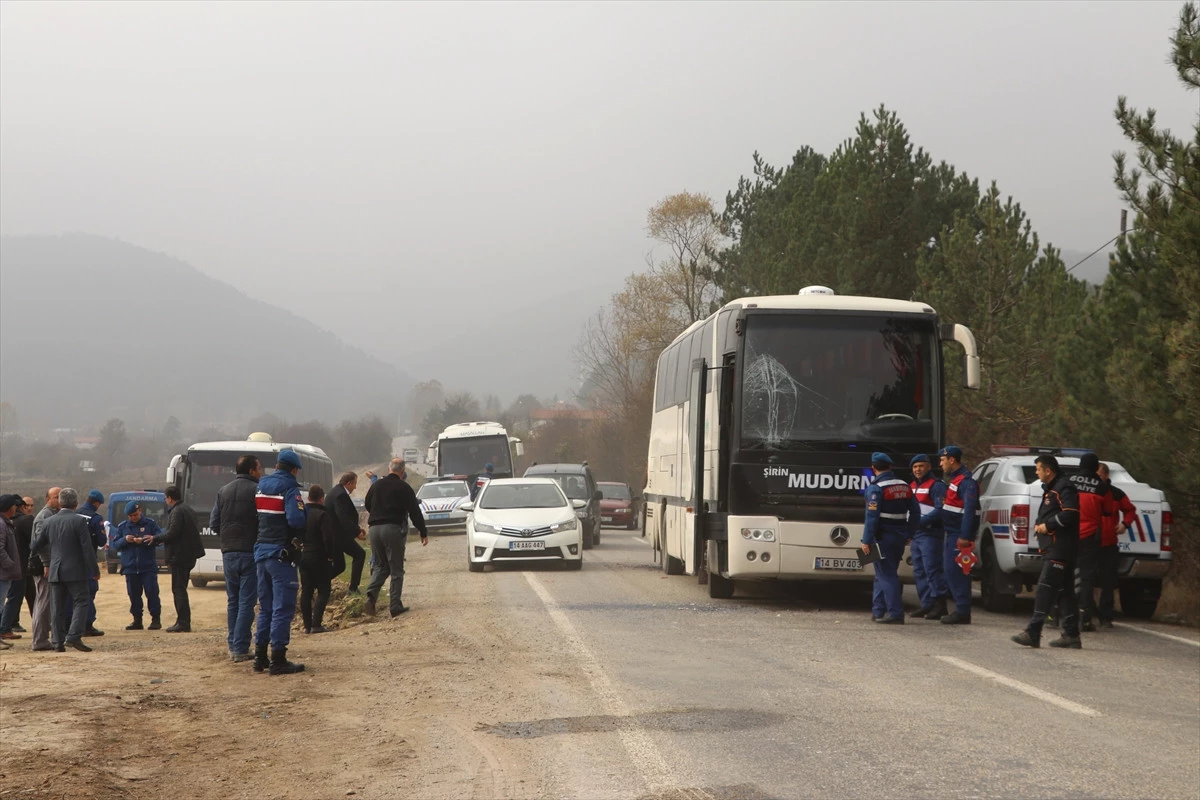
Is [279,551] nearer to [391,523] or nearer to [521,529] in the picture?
[391,523]

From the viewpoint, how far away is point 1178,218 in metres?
14.5

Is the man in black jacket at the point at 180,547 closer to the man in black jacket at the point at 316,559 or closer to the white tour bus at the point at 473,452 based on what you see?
the man in black jacket at the point at 316,559

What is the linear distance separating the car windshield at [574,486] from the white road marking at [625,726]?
57.5 feet

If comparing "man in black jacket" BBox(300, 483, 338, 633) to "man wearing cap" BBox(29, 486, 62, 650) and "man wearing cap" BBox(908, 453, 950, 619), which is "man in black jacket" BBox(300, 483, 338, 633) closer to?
"man wearing cap" BBox(29, 486, 62, 650)

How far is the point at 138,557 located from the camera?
18.5 meters

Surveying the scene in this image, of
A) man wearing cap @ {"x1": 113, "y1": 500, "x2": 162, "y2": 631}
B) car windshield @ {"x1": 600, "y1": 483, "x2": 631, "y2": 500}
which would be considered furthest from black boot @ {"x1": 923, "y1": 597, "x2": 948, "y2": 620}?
car windshield @ {"x1": 600, "y1": 483, "x2": 631, "y2": 500}

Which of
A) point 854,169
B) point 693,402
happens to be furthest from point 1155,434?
point 854,169

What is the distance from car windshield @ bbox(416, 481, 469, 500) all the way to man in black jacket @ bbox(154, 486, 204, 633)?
1835cm

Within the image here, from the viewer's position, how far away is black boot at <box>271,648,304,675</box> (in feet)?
37.9

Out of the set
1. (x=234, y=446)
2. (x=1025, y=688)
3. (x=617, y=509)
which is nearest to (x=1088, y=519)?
(x=1025, y=688)

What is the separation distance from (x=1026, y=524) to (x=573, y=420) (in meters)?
88.3

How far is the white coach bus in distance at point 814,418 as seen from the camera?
49.0ft

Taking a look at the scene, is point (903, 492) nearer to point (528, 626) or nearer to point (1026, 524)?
point (1026, 524)

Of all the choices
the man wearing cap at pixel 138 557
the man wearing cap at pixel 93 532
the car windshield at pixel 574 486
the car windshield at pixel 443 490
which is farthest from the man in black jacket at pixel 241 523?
the car windshield at pixel 443 490
